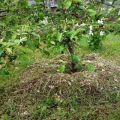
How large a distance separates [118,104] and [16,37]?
200 centimetres

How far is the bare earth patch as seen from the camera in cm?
482

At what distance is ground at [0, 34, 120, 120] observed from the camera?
4.53m

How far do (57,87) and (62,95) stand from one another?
176mm

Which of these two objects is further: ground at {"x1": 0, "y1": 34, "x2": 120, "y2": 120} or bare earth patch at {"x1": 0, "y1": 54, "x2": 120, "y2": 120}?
bare earth patch at {"x1": 0, "y1": 54, "x2": 120, "y2": 120}

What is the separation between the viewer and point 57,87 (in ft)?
16.4

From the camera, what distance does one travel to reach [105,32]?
3.41 m

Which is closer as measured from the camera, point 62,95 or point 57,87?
point 62,95

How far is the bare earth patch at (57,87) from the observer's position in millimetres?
4820

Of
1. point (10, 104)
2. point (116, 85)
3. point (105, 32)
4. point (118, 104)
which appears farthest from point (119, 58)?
point (105, 32)

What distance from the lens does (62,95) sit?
16.0 ft

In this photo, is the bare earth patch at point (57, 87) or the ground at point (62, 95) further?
the bare earth patch at point (57, 87)

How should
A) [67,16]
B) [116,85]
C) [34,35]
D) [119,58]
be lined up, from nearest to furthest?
[34,35]
[67,16]
[116,85]
[119,58]

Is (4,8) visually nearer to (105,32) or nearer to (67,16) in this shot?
(67,16)

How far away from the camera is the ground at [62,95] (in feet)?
14.9
